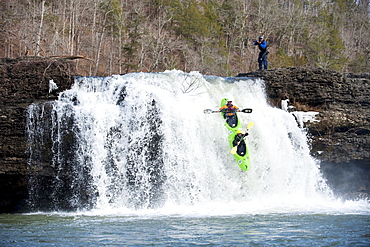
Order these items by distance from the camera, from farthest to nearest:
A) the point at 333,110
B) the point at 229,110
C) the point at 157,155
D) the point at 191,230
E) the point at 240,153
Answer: the point at 333,110 < the point at 229,110 < the point at 240,153 < the point at 157,155 < the point at 191,230

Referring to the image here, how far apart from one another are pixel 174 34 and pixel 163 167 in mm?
27670

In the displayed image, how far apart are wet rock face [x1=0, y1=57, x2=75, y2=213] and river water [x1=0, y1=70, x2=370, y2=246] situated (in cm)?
36

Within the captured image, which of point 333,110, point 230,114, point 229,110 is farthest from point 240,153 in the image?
point 333,110

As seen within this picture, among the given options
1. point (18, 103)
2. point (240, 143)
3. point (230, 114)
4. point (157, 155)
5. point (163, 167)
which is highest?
point (18, 103)

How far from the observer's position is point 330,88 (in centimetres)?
1745

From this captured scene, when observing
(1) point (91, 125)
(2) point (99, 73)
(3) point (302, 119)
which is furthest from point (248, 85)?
(2) point (99, 73)

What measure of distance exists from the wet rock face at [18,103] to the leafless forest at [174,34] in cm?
1062

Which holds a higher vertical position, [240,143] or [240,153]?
[240,143]

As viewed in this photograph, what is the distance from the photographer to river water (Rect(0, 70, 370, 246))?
10.6 metres

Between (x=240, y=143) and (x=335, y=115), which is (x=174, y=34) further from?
(x=240, y=143)

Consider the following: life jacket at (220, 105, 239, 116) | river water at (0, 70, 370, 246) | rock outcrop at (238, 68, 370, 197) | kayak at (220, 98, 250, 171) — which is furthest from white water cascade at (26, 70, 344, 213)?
rock outcrop at (238, 68, 370, 197)

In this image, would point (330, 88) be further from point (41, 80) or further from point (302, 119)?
point (41, 80)

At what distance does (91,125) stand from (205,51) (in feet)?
79.2

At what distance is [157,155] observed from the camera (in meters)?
13.2
